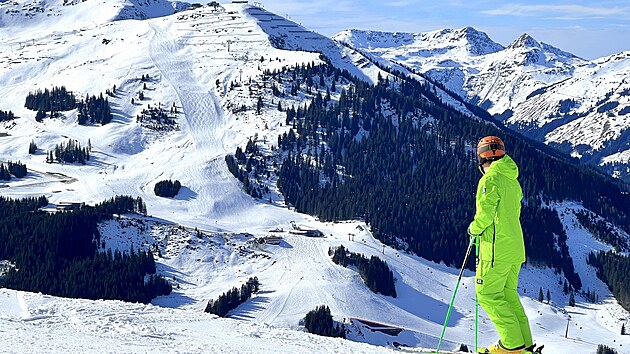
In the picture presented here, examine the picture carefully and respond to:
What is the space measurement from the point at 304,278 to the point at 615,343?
4143 centimetres

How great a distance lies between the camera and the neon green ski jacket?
14031 mm

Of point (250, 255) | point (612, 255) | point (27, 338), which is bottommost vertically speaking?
point (612, 255)

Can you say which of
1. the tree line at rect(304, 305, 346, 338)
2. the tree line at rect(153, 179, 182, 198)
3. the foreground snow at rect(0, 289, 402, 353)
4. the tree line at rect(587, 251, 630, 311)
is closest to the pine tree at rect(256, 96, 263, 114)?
the tree line at rect(153, 179, 182, 198)

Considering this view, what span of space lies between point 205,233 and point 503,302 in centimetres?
8130

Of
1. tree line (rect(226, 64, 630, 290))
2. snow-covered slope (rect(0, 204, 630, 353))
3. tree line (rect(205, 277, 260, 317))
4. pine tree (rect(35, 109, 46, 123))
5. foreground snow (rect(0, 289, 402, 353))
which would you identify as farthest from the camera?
pine tree (rect(35, 109, 46, 123))

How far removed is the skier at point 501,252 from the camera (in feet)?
46.0

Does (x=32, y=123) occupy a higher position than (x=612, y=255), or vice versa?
(x=32, y=123)

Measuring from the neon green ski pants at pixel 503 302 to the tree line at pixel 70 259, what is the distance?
6495 centimetres

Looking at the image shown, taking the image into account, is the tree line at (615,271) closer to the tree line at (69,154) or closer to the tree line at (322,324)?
the tree line at (322,324)

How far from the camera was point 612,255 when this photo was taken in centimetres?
12206

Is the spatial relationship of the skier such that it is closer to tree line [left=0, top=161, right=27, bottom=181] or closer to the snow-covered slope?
the snow-covered slope

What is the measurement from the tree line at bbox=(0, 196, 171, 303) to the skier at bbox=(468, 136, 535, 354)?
213 ft

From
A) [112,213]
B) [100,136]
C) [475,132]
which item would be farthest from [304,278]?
[475,132]

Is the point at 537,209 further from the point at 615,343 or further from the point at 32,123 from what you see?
the point at 32,123
